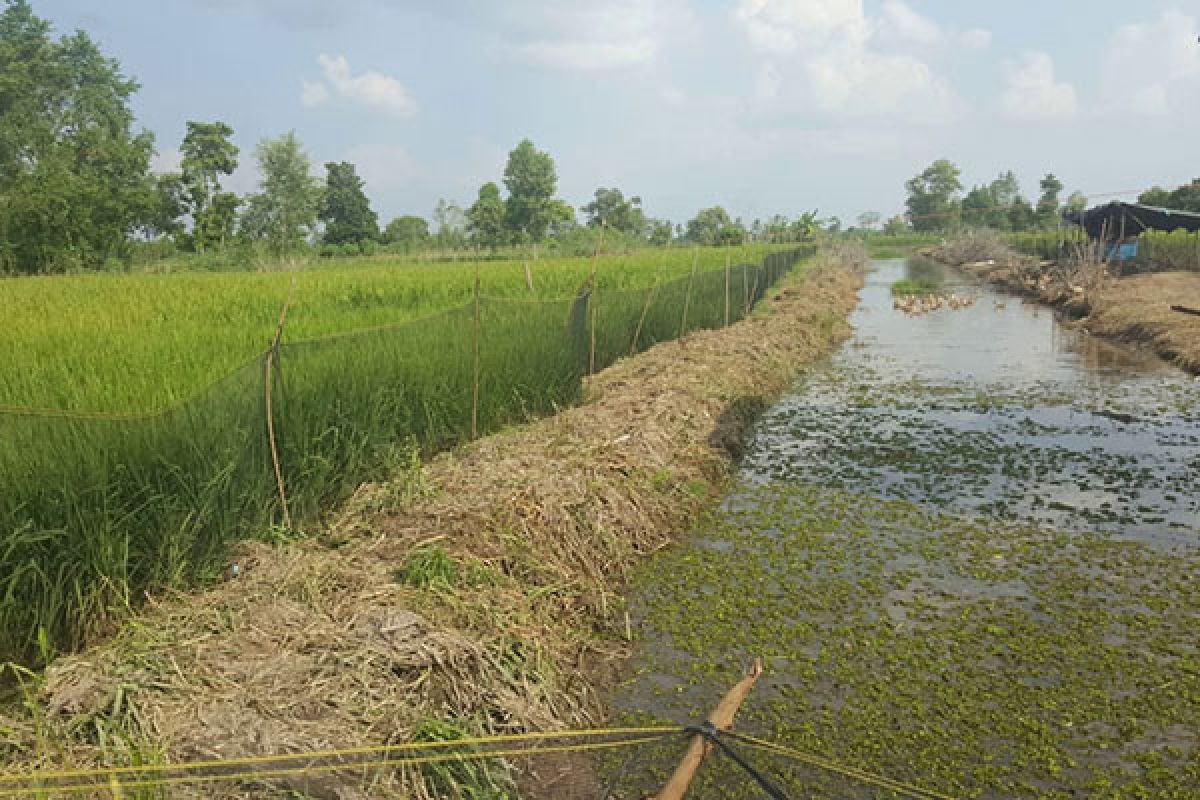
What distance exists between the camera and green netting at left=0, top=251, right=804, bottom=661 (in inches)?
118

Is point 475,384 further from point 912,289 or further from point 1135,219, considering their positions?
point 1135,219

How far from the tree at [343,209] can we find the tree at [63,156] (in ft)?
33.6

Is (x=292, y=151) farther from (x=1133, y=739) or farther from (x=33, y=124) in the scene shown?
(x=1133, y=739)

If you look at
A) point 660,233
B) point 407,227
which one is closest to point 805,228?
point 660,233

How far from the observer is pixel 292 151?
49.0 meters

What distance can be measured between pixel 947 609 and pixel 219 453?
349 centimetres

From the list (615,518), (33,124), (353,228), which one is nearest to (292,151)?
(353,228)

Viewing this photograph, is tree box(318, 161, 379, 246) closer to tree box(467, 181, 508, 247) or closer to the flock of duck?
tree box(467, 181, 508, 247)

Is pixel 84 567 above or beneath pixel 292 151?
beneath

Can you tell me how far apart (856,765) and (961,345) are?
11.6 metres

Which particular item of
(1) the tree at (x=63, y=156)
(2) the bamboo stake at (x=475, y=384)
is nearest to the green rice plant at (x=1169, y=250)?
(2) the bamboo stake at (x=475, y=384)

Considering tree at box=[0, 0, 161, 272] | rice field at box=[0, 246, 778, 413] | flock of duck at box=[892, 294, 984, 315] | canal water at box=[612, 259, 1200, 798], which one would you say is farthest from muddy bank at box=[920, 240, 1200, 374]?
tree at box=[0, 0, 161, 272]

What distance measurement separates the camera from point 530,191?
68.9m

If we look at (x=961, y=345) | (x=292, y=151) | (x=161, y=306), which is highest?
(x=292, y=151)
